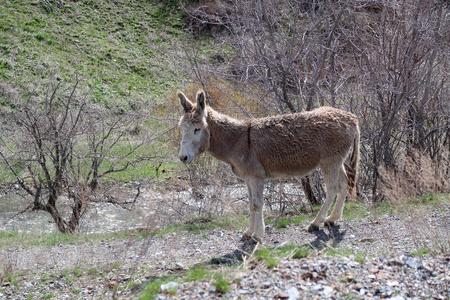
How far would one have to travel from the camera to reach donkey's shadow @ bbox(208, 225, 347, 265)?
272 inches

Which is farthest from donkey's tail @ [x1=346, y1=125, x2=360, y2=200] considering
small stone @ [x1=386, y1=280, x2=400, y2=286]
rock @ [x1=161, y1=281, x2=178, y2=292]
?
rock @ [x1=161, y1=281, x2=178, y2=292]

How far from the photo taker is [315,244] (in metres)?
7.37

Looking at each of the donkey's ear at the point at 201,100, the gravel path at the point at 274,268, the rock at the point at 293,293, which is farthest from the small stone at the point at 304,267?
the donkey's ear at the point at 201,100

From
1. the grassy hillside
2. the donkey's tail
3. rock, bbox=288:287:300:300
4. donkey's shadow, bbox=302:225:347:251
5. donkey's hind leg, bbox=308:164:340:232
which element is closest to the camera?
rock, bbox=288:287:300:300

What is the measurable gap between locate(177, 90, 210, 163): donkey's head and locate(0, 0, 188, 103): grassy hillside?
14.0m

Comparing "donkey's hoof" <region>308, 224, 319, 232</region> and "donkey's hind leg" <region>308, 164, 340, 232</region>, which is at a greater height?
"donkey's hind leg" <region>308, 164, 340, 232</region>

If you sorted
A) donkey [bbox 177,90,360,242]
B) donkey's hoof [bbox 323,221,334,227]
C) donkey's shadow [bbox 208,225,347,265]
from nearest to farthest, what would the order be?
donkey's shadow [bbox 208,225,347,265], donkey [bbox 177,90,360,242], donkey's hoof [bbox 323,221,334,227]

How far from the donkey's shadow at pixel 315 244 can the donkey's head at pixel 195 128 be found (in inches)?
62.5

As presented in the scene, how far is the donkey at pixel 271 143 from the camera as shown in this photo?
7617 millimetres

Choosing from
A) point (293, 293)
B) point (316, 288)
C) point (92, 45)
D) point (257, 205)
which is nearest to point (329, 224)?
point (257, 205)

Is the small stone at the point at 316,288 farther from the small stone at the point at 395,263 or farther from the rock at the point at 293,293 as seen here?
the small stone at the point at 395,263

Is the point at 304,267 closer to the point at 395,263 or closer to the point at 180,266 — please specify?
the point at 395,263

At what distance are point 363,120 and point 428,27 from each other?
2.35 metres

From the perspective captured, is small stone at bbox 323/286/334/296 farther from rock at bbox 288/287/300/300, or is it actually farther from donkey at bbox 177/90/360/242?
donkey at bbox 177/90/360/242
